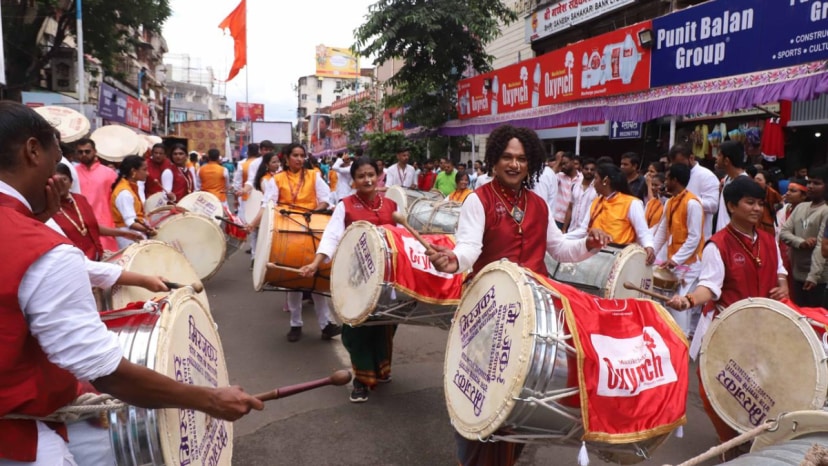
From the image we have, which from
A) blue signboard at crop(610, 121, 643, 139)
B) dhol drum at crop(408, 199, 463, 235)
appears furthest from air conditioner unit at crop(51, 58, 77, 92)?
blue signboard at crop(610, 121, 643, 139)

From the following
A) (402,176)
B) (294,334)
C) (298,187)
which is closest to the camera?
(294,334)

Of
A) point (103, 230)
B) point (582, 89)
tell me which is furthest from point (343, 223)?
point (582, 89)

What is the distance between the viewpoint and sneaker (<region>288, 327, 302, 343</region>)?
627cm

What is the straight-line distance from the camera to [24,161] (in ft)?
5.59

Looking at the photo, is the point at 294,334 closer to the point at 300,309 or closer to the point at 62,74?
the point at 300,309

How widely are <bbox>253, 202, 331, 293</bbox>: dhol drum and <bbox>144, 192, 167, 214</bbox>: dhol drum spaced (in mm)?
2937

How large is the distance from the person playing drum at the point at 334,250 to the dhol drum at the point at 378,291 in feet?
1.71

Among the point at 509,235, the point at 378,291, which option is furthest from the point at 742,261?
the point at 378,291

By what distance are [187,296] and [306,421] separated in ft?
7.62

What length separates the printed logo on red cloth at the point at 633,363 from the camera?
2328 millimetres

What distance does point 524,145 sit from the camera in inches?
134

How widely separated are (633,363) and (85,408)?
76.6 inches

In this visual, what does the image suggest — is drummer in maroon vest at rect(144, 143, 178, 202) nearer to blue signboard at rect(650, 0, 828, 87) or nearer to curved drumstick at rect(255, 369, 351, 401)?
blue signboard at rect(650, 0, 828, 87)

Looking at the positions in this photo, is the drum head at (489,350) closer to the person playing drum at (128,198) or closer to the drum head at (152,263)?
the drum head at (152,263)
